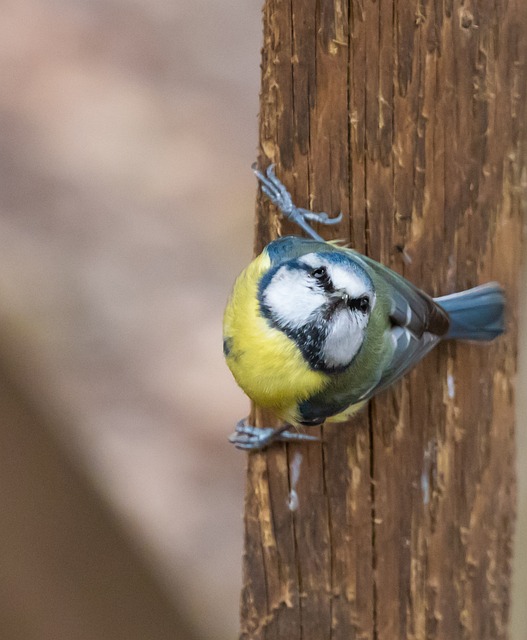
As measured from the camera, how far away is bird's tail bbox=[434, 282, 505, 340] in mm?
1486

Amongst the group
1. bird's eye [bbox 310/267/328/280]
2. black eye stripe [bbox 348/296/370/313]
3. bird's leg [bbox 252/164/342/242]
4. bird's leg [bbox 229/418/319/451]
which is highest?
bird's leg [bbox 252/164/342/242]

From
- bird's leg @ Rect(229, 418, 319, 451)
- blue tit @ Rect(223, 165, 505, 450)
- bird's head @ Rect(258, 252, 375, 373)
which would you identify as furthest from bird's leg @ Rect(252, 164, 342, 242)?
bird's leg @ Rect(229, 418, 319, 451)

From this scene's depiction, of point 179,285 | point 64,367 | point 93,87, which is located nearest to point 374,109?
point 64,367

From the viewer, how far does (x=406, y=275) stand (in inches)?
62.6

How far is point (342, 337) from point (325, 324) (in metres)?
0.04

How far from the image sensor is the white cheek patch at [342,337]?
4.83 ft

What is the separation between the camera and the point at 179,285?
2.98m

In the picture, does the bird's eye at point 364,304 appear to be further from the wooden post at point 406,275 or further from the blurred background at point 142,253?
the blurred background at point 142,253

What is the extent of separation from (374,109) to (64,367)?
1344 millimetres

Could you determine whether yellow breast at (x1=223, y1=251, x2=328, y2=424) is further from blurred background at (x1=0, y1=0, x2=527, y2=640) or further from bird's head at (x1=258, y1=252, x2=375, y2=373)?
blurred background at (x1=0, y1=0, x2=527, y2=640)

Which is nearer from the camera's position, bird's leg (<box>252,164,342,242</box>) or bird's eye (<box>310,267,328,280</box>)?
bird's eye (<box>310,267,328,280</box>)

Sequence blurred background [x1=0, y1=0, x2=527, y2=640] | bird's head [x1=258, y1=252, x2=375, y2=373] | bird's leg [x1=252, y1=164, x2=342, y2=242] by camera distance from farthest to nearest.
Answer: blurred background [x1=0, y1=0, x2=527, y2=640], bird's leg [x1=252, y1=164, x2=342, y2=242], bird's head [x1=258, y1=252, x2=375, y2=373]

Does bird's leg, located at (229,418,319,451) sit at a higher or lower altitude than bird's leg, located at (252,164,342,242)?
lower

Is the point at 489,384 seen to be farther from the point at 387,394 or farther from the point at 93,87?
the point at 93,87
